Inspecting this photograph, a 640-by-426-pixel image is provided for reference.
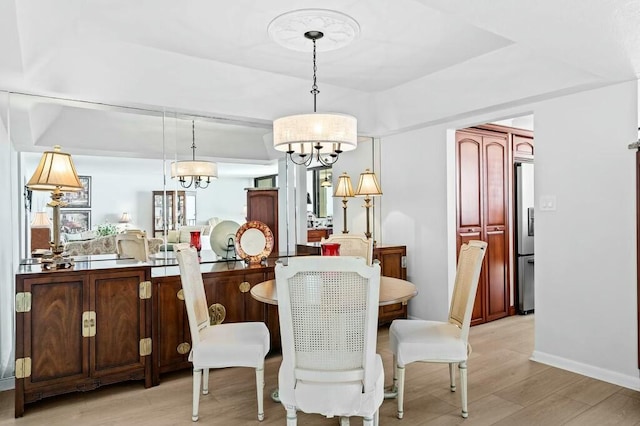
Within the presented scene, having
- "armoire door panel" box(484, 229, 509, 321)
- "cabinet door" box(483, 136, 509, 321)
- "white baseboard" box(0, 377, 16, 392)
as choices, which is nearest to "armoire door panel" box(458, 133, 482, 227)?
"cabinet door" box(483, 136, 509, 321)

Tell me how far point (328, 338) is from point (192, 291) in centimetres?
108

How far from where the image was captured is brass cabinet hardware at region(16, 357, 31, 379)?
8.58 feet

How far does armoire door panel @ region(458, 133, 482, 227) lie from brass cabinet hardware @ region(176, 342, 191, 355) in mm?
2826

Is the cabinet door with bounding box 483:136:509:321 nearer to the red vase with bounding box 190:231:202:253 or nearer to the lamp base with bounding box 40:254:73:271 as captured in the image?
the red vase with bounding box 190:231:202:253

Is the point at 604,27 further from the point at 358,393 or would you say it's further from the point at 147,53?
the point at 147,53

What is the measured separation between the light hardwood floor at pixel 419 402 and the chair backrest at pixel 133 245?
958 millimetres

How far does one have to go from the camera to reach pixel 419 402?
2.73 meters

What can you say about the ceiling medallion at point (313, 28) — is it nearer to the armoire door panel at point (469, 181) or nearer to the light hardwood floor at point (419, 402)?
the armoire door panel at point (469, 181)

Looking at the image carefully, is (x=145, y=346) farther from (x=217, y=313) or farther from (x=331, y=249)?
(x=331, y=249)

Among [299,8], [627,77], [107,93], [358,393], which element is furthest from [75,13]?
[627,77]

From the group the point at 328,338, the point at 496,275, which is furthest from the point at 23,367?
the point at 496,275

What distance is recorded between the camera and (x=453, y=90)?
12.9ft

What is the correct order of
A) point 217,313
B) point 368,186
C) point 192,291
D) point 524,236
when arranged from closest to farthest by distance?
point 192,291
point 217,313
point 368,186
point 524,236

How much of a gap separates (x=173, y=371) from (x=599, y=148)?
352 centimetres
